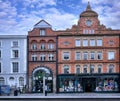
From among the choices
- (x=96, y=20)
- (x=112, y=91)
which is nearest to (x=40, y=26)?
(x=96, y=20)

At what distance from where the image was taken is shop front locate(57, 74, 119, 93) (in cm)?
5769

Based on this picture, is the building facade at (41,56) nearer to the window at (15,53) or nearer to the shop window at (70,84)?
the shop window at (70,84)

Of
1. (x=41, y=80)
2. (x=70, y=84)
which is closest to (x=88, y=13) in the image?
(x=70, y=84)

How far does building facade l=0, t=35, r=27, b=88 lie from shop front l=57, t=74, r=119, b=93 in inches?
257

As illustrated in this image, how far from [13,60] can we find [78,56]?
11008mm

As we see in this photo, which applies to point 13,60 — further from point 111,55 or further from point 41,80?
point 111,55

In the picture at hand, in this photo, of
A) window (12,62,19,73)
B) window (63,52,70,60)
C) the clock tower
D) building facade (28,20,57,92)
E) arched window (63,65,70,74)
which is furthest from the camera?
window (63,52,70,60)

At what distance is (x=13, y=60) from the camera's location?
58938mm

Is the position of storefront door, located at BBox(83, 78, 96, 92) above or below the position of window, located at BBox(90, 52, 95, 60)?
below

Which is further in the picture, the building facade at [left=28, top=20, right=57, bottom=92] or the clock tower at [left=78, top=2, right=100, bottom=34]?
the clock tower at [left=78, top=2, right=100, bottom=34]

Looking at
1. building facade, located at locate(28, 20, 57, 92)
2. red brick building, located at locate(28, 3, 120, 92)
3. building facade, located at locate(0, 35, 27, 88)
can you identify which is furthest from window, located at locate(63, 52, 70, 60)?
building facade, located at locate(0, 35, 27, 88)

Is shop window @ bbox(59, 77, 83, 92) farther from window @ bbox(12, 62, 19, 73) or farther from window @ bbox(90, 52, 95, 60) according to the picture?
window @ bbox(12, 62, 19, 73)

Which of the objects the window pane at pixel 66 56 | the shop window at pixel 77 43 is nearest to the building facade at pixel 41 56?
the window pane at pixel 66 56

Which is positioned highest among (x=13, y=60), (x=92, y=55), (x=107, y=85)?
(x=92, y=55)
